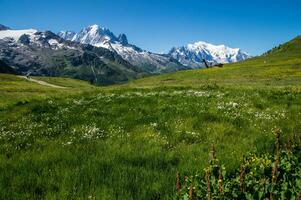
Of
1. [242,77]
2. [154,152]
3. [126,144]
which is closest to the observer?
[154,152]

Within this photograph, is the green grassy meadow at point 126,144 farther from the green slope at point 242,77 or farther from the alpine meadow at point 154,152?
the green slope at point 242,77

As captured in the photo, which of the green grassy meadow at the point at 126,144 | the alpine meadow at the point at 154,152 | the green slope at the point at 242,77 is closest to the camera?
the alpine meadow at the point at 154,152

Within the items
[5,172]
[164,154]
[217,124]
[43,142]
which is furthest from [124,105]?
[5,172]

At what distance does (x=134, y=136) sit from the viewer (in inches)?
536

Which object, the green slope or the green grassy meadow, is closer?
the green grassy meadow

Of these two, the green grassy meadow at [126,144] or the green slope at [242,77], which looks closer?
the green grassy meadow at [126,144]

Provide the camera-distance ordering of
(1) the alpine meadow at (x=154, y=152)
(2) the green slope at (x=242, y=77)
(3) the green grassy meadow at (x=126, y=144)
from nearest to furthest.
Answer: (1) the alpine meadow at (x=154, y=152)
(3) the green grassy meadow at (x=126, y=144)
(2) the green slope at (x=242, y=77)

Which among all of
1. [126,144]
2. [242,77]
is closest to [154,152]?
[126,144]

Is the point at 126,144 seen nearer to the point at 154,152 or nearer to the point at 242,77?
the point at 154,152

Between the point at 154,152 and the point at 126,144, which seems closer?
the point at 154,152

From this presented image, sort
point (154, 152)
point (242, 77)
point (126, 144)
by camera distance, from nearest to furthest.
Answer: point (154, 152)
point (126, 144)
point (242, 77)

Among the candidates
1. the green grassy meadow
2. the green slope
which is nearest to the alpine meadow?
the green grassy meadow

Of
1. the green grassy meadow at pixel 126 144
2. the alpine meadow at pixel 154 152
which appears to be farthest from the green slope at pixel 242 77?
the alpine meadow at pixel 154 152

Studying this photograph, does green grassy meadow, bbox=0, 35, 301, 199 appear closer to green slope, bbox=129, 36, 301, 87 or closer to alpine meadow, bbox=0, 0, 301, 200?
alpine meadow, bbox=0, 0, 301, 200
